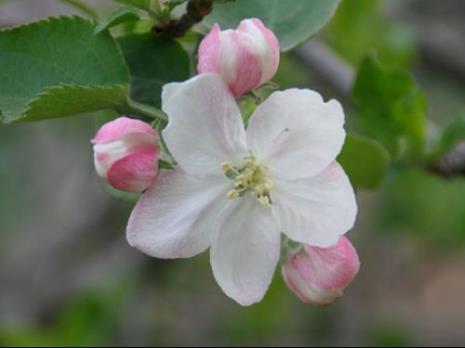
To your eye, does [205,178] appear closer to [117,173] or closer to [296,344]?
A: [117,173]

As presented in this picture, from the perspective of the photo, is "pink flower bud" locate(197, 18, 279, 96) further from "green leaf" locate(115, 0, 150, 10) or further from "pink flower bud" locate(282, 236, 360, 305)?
"pink flower bud" locate(282, 236, 360, 305)

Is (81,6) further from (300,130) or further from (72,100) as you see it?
(300,130)

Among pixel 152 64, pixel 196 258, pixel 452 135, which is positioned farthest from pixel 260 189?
pixel 196 258

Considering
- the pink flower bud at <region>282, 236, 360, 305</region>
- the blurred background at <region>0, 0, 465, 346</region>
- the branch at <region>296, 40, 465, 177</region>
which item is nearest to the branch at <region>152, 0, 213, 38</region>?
the pink flower bud at <region>282, 236, 360, 305</region>

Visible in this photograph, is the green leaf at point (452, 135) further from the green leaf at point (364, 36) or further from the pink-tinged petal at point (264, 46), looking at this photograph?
the green leaf at point (364, 36)

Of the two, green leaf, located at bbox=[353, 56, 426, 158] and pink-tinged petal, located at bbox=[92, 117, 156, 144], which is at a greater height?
pink-tinged petal, located at bbox=[92, 117, 156, 144]

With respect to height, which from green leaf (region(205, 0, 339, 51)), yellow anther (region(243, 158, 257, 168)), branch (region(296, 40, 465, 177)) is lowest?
branch (region(296, 40, 465, 177))

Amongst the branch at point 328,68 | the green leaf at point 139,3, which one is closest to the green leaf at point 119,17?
the green leaf at point 139,3
